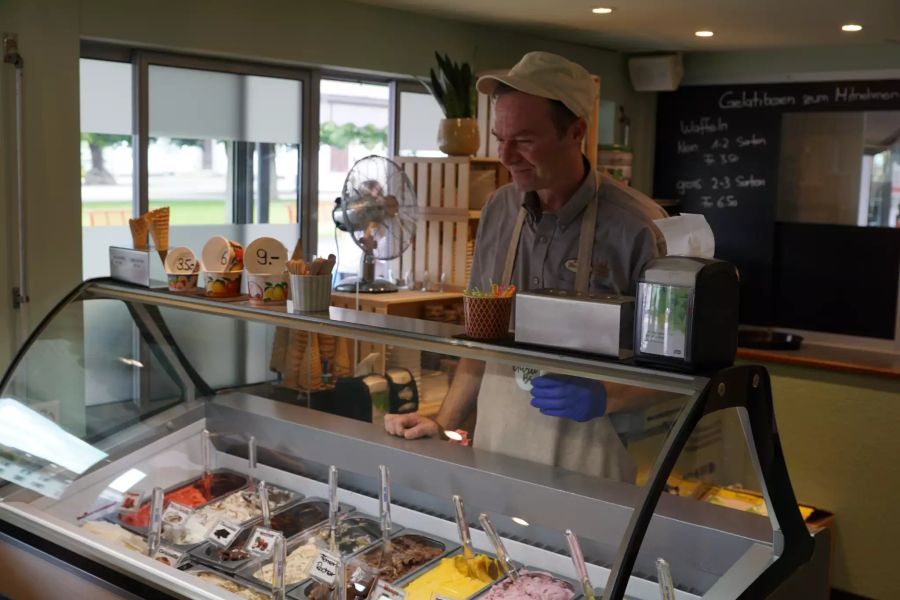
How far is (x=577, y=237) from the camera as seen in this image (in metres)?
2.42

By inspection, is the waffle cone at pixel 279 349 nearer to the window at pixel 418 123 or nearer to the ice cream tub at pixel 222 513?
the ice cream tub at pixel 222 513

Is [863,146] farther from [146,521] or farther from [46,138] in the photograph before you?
[146,521]

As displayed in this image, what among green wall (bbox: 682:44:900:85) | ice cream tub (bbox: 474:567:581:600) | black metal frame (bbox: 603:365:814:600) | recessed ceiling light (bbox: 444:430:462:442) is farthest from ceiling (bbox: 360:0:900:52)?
ice cream tub (bbox: 474:567:581:600)

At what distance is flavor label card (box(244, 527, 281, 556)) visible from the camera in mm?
1973

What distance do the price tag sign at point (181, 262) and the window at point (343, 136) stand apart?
3.01m

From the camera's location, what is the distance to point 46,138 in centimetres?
407

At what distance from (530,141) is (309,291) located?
2.14ft

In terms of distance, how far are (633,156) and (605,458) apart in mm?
5804

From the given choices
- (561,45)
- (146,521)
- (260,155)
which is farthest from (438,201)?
(146,521)

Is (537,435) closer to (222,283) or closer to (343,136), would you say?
(222,283)

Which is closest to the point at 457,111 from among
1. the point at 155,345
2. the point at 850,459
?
the point at 850,459

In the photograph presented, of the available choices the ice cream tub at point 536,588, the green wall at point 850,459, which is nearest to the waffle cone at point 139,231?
the ice cream tub at point 536,588

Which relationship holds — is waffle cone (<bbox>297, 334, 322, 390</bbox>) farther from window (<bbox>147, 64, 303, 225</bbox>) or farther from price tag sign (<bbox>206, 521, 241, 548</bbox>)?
window (<bbox>147, 64, 303, 225</bbox>)

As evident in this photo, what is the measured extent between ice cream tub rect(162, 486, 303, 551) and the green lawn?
8.12 feet
